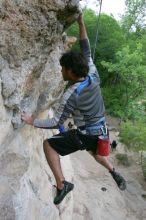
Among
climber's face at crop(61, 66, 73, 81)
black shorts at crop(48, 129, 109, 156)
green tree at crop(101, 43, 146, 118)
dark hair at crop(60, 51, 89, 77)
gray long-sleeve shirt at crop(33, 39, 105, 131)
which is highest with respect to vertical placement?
dark hair at crop(60, 51, 89, 77)

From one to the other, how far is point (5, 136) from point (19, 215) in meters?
1.63

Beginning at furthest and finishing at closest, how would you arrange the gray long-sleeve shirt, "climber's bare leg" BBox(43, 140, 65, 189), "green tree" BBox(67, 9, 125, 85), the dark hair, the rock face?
"green tree" BBox(67, 9, 125, 85) → the rock face → "climber's bare leg" BBox(43, 140, 65, 189) → the gray long-sleeve shirt → the dark hair

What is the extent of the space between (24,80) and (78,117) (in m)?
1.44

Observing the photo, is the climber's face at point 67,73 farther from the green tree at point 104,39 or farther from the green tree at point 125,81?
the green tree at point 104,39

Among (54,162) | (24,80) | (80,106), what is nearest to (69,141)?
(54,162)

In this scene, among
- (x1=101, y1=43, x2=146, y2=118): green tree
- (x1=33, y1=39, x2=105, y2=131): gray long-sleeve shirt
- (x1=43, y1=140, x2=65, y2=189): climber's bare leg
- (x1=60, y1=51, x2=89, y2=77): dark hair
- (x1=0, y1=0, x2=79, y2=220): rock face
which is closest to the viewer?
(x1=60, y1=51, x2=89, y2=77): dark hair

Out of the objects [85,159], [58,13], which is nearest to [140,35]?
[85,159]

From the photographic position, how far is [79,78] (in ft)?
18.7

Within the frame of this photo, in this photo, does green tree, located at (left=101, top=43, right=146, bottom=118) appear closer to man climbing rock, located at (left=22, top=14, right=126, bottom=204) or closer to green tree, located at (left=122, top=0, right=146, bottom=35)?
green tree, located at (left=122, top=0, right=146, bottom=35)

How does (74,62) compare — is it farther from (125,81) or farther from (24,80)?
(125,81)

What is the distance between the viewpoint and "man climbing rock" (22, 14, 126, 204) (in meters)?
5.61

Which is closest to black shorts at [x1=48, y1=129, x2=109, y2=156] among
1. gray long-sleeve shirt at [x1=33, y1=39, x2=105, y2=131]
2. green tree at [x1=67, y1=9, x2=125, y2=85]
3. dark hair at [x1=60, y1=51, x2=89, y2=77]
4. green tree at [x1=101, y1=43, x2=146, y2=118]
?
gray long-sleeve shirt at [x1=33, y1=39, x2=105, y2=131]

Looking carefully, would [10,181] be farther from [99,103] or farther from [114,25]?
[114,25]

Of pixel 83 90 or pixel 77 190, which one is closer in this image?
pixel 83 90
